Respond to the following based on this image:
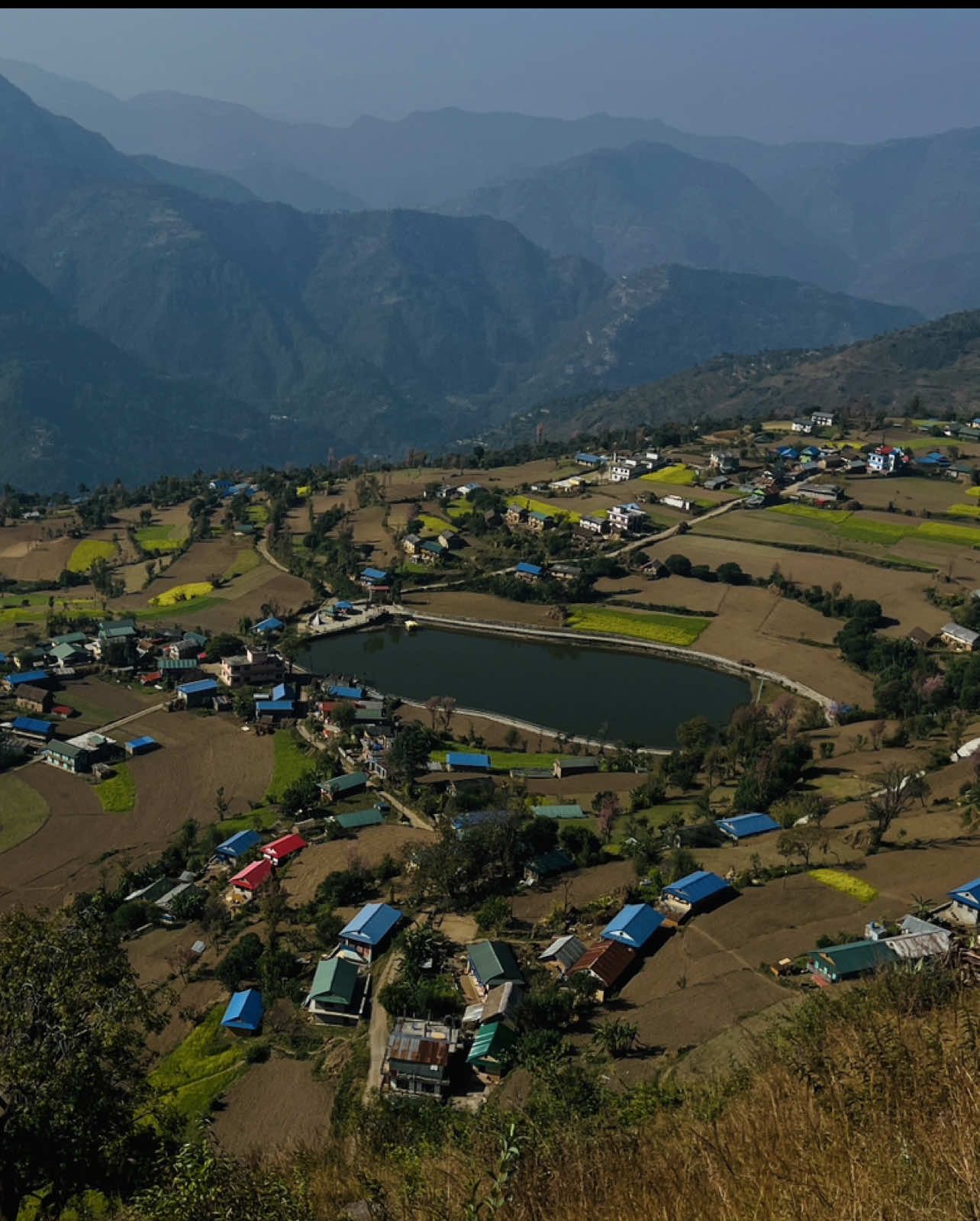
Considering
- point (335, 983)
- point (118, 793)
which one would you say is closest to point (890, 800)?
point (335, 983)

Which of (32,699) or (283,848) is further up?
(283,848)

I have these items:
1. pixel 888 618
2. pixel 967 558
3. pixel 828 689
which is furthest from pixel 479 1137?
pixel 967 558

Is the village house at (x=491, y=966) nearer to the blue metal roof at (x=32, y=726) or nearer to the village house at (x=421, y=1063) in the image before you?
the village house at (x=421, y=1063)

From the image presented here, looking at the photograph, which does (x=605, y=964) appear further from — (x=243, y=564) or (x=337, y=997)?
(x=243, y=564)

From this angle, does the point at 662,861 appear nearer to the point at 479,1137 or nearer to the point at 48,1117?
the point at 479,1137

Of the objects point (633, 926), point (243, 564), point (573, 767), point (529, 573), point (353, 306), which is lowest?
point (243, 564)

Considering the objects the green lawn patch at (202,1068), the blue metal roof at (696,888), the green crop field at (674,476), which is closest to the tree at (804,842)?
the blue metal roof at (696,888)
